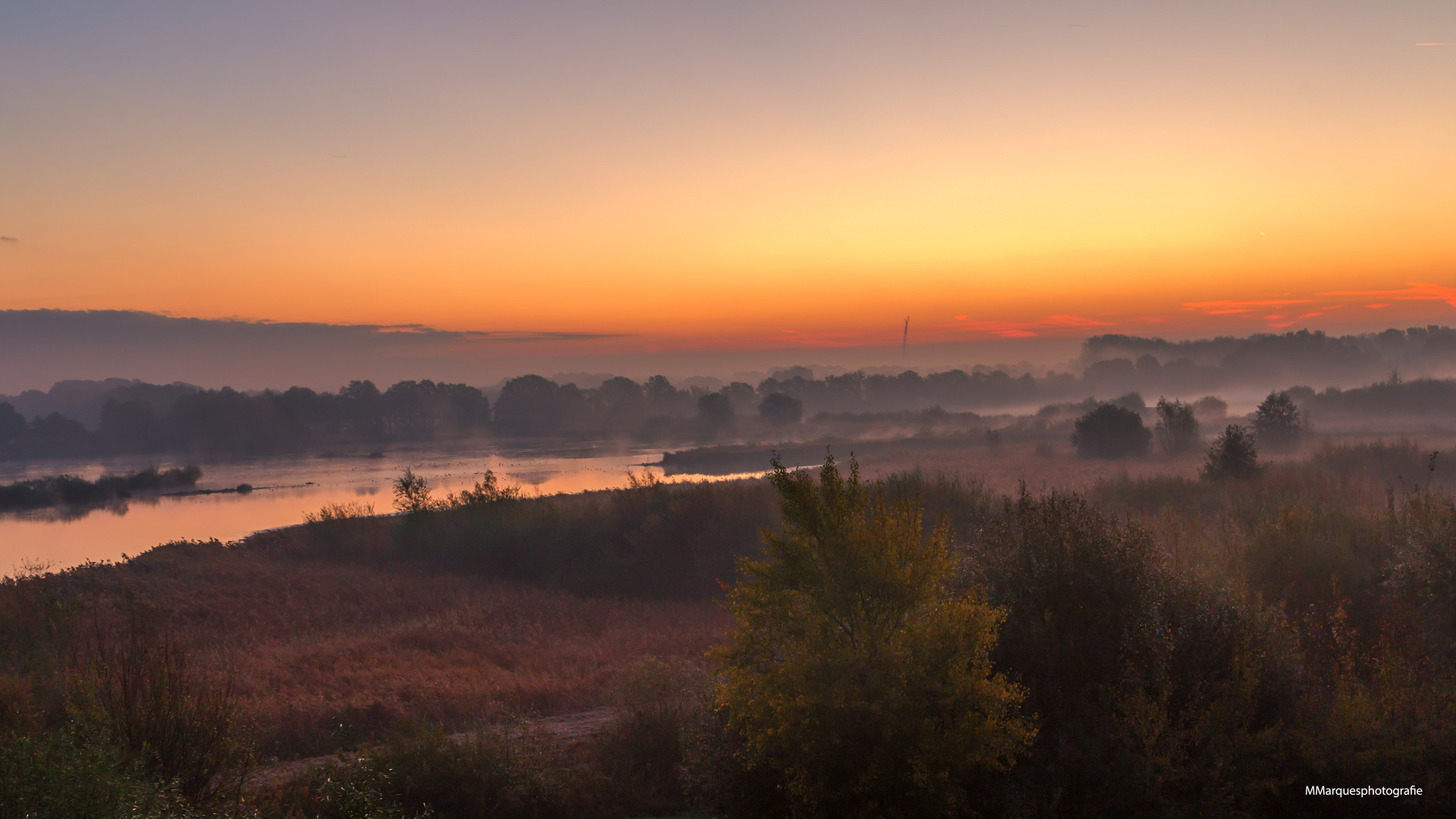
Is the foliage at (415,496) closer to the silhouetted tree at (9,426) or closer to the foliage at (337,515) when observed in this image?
the foliage at (337,515)

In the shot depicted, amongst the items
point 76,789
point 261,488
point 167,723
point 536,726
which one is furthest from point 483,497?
point 261,488

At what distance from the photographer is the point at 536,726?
35.5 feet

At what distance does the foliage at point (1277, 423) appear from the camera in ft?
133

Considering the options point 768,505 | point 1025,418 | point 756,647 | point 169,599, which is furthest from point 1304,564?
point 1025,418

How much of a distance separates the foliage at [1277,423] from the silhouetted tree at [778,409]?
73.3 metres

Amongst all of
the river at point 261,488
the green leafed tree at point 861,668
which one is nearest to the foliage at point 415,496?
the river at point 261,488

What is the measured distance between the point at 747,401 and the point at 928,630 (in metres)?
140

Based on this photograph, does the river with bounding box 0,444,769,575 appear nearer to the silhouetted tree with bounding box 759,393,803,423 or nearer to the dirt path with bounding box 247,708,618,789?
the dirt path with bounding box 247,708,618,789

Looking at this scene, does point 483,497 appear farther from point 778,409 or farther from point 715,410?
point 715,410

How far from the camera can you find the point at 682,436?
107750mm

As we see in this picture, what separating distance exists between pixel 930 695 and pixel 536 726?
6.58 meters

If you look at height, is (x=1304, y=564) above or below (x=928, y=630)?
below

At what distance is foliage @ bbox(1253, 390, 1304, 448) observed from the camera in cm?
4041

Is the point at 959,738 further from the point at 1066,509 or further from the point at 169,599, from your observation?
the point at 169,599
